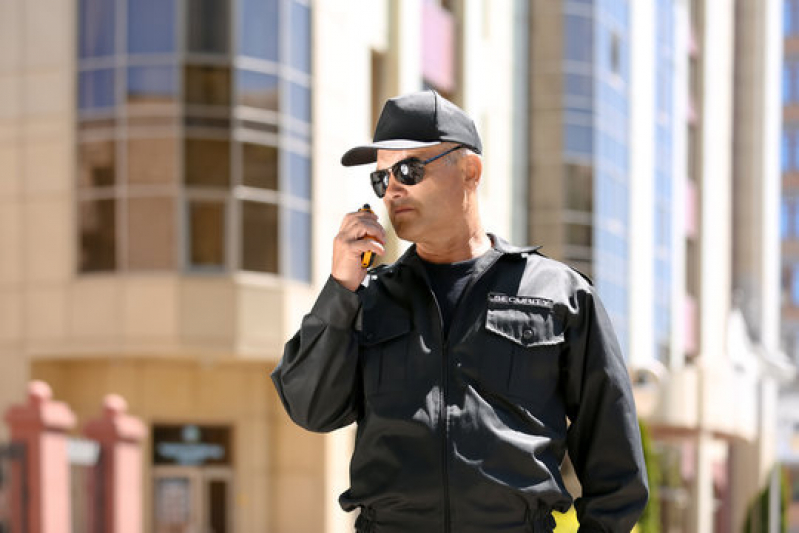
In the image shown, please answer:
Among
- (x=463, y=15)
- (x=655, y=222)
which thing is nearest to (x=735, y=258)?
(x=655, y=222)

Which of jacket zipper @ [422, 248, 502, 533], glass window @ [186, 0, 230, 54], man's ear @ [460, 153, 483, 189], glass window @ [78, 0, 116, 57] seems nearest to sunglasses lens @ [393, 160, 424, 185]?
man's ear @ [460, 153, 483, 189]

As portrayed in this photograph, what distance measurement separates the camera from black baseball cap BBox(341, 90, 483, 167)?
334 centimetres

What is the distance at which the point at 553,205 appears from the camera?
102 feet

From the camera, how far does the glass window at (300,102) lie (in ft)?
72.7

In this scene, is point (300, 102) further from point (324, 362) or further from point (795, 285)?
point (795, 285)

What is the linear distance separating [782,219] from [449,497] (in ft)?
260

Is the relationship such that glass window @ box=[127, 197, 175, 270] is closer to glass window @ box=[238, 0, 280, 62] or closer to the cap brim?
glass window @ box=[238, 0, 280, 62]

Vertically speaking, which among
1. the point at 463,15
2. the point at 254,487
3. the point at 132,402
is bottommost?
the point at 254,487

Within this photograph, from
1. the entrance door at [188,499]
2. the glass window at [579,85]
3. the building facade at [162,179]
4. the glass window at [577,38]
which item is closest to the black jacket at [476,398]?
the building facade at [162,179]

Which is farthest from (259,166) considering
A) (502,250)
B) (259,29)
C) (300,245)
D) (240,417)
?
(502,250)

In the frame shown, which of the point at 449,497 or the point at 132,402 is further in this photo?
the point at 132,402

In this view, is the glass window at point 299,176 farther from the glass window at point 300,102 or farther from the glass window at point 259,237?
the glass window at point 300,102

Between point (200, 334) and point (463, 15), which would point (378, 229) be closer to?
point (200, 334)

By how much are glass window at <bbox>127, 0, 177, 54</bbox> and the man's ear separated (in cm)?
1834
